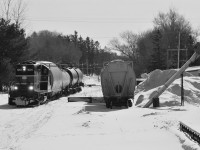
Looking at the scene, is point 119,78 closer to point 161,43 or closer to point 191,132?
point 191,132

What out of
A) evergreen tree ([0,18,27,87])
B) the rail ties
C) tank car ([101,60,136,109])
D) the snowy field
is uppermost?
evergreen tree ([0,18,27,87])

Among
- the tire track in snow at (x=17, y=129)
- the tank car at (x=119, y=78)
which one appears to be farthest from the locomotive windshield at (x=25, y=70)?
the tire track in snow at (x=17, y=129)

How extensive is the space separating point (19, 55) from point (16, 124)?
103ft

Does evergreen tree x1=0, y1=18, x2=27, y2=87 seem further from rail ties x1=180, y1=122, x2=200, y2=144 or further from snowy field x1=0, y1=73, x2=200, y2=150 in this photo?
rail ties x1=180, y1=122, x2=200, y2=144

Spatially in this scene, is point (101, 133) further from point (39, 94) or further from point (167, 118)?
point (39, 94)

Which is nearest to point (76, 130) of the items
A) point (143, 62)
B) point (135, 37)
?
point (143, 62)

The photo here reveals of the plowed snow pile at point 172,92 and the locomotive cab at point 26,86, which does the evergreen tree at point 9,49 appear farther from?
the plowed snow pile at point 172,92

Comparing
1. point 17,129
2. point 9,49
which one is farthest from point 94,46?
point 17,129

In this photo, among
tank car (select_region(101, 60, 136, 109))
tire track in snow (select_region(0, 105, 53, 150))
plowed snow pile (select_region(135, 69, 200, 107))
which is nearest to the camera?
tire track in snow (select_region(0, 105, 53, 150))

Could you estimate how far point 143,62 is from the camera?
97188 mm

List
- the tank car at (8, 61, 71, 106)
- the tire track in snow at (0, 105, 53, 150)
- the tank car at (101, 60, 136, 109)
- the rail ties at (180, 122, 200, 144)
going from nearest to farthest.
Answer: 1. the rail ties at (180, 122, 200, 144)
2. the tire track in snow at (0, 105, 53, 150)
3. the tank car at (101, 60, 136, 109)
4. the tank car at (8, 61, 71, 106)

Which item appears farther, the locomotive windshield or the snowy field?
the locomotive windshield

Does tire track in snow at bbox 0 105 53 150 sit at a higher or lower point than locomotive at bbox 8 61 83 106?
lower

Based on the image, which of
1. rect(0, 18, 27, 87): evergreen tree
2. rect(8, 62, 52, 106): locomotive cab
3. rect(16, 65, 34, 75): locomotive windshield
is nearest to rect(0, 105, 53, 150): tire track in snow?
rect(8, 62, 52, 106): locomotive cab
